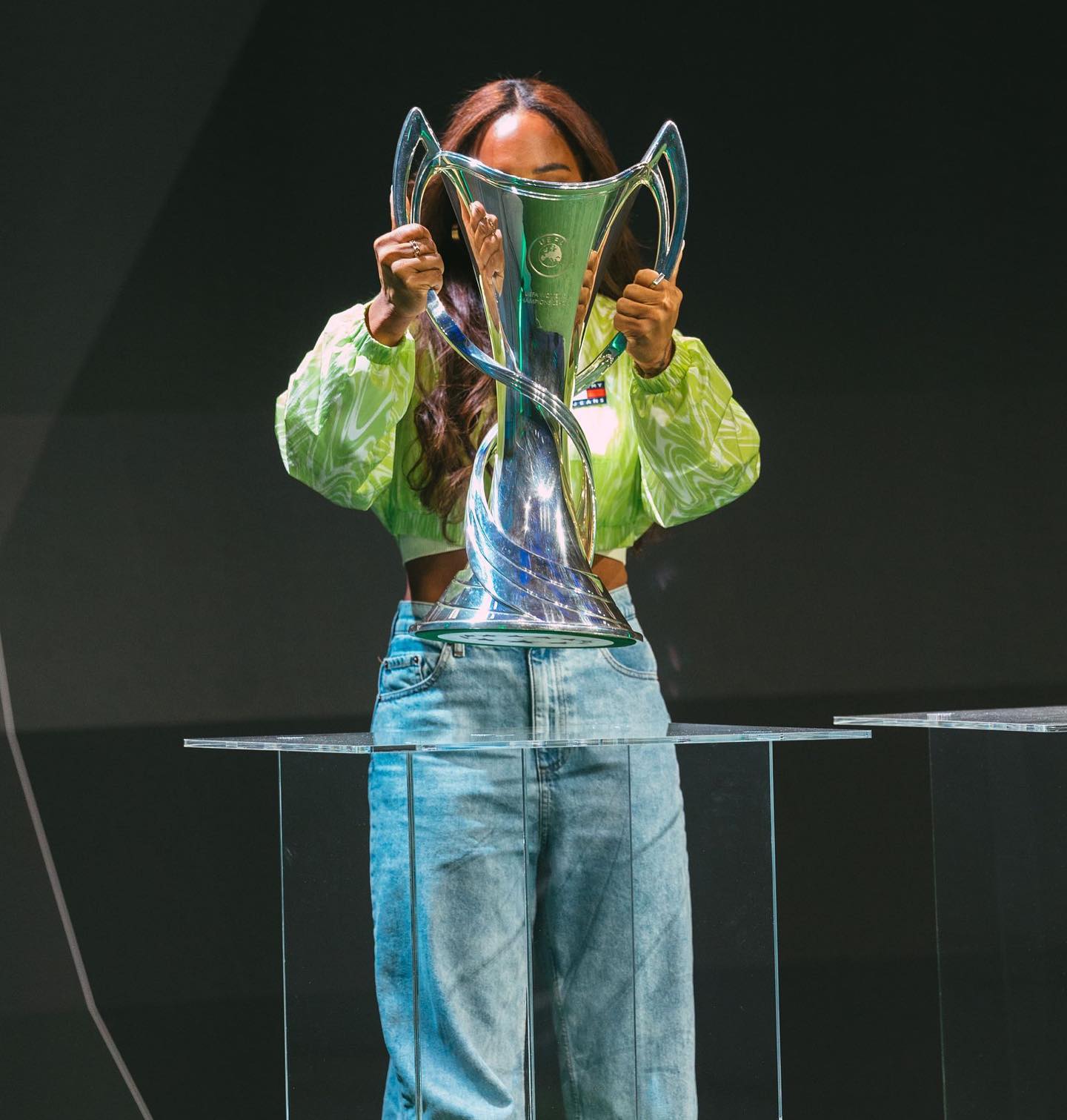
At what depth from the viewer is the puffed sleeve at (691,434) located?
880 millimetres

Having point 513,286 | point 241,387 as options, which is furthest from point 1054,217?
point 513,286

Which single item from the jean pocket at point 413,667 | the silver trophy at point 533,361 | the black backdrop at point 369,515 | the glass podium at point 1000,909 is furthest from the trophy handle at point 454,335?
the black backdrop at point 369,515

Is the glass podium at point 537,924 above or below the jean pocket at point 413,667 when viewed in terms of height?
below

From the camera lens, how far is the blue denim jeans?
27.9 inches

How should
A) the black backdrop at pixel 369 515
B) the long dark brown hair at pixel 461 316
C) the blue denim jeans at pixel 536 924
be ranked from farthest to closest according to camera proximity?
the black backdrop at pixel 369 515
the long dark brown hair at pixel 461 316
the blue denim jeans at pixel 536 924

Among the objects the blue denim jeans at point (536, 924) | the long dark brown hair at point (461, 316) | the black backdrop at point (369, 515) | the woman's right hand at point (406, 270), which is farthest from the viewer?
the black backdrop at point (369, 515)

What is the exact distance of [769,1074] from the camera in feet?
2.48

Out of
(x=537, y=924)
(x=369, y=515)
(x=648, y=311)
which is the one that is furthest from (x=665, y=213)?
(x=369, y=515)

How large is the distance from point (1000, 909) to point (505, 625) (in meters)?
0.33

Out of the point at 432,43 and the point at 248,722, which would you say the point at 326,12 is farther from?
the point at 248,722

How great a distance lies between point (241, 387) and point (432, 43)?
48 cm

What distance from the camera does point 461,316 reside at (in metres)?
0.96

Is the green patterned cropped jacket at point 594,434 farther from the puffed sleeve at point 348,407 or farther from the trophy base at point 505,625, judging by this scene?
the trophy base at point 505,625

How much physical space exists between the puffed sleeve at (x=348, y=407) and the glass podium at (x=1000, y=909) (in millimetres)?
320
